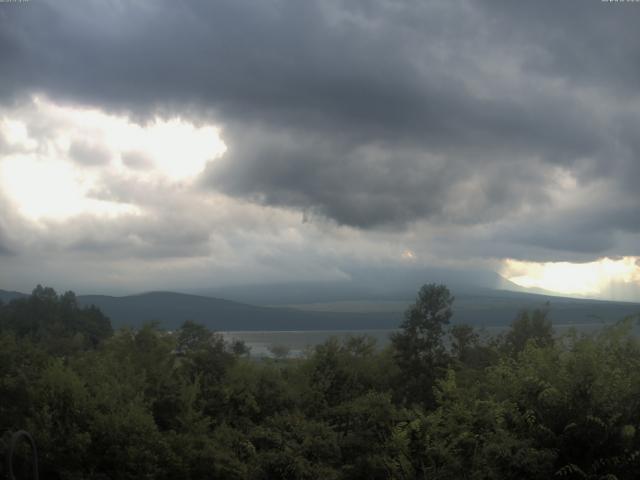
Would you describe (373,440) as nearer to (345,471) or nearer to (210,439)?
(345,471)

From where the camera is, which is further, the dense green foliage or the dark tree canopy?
the dark tree canopy

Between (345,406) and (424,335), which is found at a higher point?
(424,335)

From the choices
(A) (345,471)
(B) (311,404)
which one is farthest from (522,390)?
(B) (311,404)

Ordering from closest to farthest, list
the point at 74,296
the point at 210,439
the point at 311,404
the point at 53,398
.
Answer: the point at 53,398 < the point at 210,439 < the point at 311,404 < the point at 74,296

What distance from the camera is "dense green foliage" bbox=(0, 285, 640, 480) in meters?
9.13

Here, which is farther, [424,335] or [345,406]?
[424,335]

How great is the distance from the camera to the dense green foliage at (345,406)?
30.0ft

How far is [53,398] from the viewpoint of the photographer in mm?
23609

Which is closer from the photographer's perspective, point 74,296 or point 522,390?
point 522,390

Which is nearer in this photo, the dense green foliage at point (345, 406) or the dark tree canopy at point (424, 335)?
the dense green foliage at point (345, 406)

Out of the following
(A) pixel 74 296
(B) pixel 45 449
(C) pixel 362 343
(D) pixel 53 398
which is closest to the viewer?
(B) pixel 45 449

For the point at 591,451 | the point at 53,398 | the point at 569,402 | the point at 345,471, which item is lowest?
the point at 345,471

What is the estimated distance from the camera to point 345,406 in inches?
1136

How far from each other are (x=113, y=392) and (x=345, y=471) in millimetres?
10129
